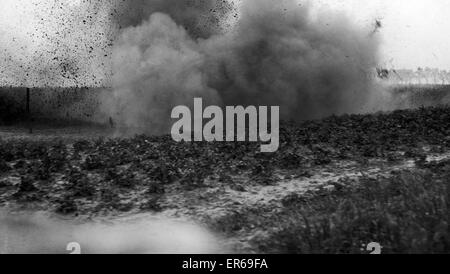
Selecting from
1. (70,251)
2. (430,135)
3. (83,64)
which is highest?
(83,64)

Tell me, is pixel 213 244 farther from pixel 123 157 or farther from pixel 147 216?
pixel 123 157

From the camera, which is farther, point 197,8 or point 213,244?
point 197,8

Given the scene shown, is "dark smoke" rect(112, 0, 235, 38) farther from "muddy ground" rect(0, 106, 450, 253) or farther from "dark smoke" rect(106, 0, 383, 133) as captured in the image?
"muddy ground" rect(0, 106, 450, 253)

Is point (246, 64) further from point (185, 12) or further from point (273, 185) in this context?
point (273, 185)

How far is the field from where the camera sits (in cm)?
659

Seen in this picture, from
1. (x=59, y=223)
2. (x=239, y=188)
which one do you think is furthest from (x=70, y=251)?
(x=239, y=188)

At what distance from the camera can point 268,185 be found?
1133 centimetres

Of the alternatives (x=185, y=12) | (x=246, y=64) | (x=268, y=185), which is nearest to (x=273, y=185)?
(x=268, y=185)

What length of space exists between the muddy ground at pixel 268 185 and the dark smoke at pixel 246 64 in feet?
29.5

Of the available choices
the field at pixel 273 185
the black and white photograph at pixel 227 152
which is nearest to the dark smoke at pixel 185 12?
the black and white photograph at pixel 227 152

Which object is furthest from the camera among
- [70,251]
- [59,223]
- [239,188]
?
[239,188]

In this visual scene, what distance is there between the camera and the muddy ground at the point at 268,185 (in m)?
6.61

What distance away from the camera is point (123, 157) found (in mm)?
13773

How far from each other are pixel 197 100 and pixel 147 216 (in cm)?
1661
